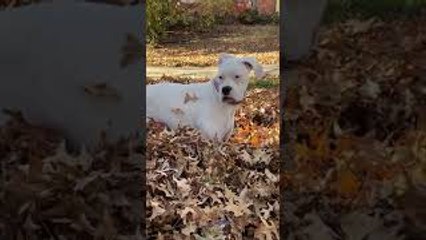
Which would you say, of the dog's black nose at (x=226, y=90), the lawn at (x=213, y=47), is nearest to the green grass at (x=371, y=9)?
the lawn at (x=213, y=47)

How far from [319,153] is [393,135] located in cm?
22

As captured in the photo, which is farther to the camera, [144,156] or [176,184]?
[176,184]

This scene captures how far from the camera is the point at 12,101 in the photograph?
2059 mm

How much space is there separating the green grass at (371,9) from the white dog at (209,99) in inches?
12.0

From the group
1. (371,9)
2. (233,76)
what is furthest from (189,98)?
(371,9)

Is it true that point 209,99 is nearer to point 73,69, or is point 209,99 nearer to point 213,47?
point 213,47

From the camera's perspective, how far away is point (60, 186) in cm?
211

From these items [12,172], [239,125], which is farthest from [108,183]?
[239,125]

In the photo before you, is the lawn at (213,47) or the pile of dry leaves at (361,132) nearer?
the pile of dry leaves at (361,132)

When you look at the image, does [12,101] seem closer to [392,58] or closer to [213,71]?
[213,71]

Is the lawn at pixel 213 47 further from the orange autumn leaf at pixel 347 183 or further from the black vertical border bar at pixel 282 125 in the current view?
the orange autumn leaf at pixel 347 183

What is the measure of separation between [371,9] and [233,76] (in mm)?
452

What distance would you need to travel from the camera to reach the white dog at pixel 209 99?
229 cm

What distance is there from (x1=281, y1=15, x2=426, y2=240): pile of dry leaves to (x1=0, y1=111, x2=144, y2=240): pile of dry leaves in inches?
17.9
